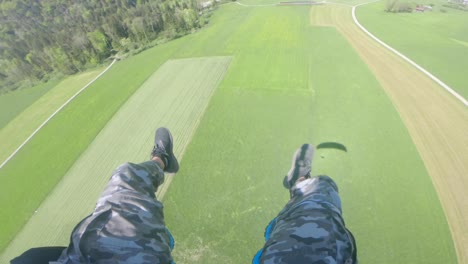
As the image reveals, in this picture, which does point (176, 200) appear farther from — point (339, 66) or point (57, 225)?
point (339, 66)

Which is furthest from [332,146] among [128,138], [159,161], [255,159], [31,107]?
[31,107]

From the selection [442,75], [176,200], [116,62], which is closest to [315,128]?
[176,200]

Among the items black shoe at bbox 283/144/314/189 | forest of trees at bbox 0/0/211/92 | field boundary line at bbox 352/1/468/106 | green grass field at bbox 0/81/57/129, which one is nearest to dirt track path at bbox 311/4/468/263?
field boundary line at bbox 352/1/468/106

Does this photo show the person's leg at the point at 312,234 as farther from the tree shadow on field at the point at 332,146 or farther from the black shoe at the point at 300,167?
the tree shadow on field at the point at 332,146

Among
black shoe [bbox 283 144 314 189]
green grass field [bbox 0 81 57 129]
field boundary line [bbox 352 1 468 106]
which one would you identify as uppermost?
black shoe [bbox 283 144 314 189]

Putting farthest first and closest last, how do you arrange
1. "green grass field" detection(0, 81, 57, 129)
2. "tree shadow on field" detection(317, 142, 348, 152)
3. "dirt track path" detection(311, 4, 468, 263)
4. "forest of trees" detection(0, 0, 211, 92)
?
"forest of trees" detection(0, 0, 211, 92)
"green grass field" detection(0, 81, 57, 129)
"tree shadow on field" detection(317, 142, 348, 152)
"dirt track path" detection(311, 4, 468, 263)

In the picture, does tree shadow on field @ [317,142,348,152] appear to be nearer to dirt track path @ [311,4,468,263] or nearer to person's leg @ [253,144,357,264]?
dirt track path @ [311,4,468,263]

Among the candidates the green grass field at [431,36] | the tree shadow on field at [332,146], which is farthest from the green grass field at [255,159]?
the green grass field at [431,36]
